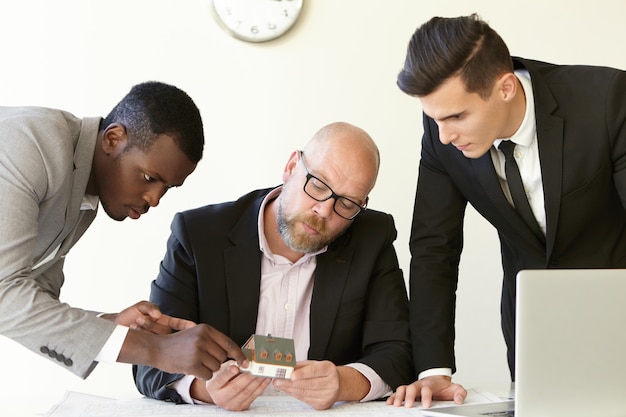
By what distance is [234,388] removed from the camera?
6.18ft

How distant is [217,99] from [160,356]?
2266mm

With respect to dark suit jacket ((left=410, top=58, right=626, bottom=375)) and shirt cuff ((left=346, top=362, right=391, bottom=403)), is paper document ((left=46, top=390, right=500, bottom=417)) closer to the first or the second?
shirt cuff ((left=346, top=362, right=391, bottom=403))

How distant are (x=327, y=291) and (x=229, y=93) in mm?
1672

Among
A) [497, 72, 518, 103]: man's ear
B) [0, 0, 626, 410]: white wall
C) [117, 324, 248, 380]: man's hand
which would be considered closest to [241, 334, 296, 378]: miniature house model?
[117, 324, 248, 380]: man's hand

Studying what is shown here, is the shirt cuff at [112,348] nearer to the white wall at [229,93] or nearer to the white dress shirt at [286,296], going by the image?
the white dress shirt at [286,296]

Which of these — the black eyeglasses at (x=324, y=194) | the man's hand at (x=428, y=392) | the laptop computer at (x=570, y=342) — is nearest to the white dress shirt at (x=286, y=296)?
the black eyeglasses at (x=324, y=194)

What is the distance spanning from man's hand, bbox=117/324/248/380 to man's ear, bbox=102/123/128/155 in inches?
20.2

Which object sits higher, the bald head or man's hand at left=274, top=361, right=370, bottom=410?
the bald head

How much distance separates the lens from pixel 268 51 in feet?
12.7

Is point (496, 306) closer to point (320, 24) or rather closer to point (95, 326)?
point (320, 24)

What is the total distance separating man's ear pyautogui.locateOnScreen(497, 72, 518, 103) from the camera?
2.09 m

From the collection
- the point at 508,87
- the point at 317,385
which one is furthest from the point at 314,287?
the point at 508,87

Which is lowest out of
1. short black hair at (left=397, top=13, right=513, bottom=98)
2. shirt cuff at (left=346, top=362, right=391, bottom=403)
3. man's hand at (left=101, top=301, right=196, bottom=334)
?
shirt cuff at (left=346, top=362, right=391, bottom=403)

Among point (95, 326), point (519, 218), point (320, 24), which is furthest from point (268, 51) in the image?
point (95, 326)
